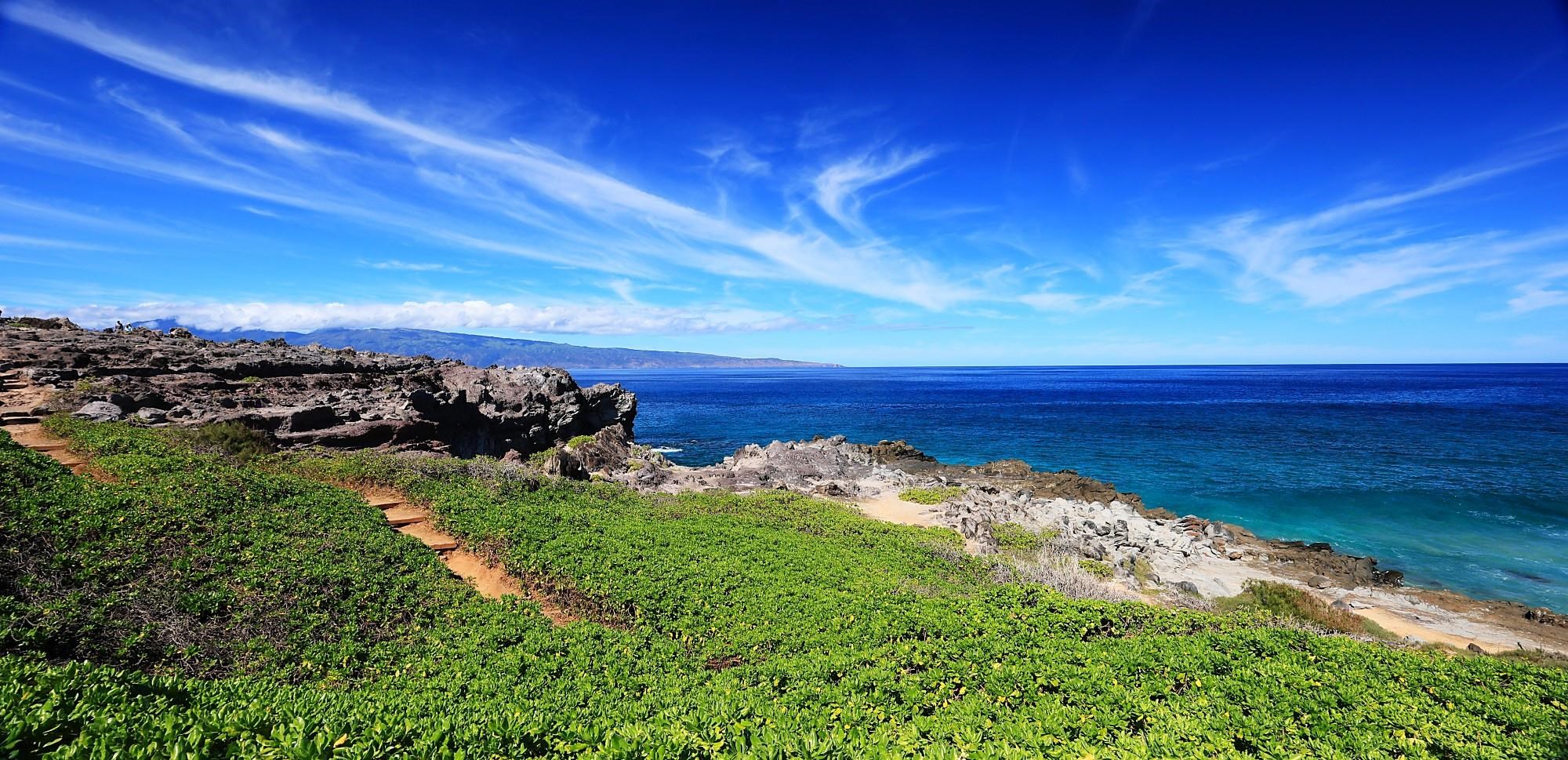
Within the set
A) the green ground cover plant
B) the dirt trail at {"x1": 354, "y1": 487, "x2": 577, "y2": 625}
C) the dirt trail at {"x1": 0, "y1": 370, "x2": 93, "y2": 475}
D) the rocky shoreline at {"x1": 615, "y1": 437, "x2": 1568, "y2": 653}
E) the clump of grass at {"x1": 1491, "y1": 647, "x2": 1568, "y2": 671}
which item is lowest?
the rocky shoreline at {"x1": 615, "y1": 437, "x2": 1568, "y2": 653}

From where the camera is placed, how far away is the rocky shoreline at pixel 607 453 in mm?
20203

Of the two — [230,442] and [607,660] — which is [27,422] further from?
[607,660]

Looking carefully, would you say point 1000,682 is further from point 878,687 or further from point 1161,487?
point 1161,487

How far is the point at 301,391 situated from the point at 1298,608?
42.9 m

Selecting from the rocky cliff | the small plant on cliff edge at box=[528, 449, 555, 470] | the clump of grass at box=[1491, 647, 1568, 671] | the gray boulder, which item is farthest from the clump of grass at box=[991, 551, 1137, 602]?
the gray boulder

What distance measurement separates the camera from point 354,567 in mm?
11578

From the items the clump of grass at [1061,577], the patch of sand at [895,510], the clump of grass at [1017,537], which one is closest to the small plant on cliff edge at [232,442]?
the clump of grass at [1061,577]

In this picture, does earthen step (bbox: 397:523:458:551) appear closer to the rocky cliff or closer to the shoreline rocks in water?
the shoreline rocks in water

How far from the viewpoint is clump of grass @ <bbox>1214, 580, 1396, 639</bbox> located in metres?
15.2

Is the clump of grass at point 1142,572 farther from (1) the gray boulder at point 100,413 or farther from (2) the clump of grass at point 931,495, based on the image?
(1) the gray boulder at point 100,413

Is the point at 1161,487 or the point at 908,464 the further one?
the point at 908,464

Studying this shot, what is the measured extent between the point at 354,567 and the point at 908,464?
38199 millimetres

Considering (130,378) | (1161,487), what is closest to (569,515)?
(130,378)

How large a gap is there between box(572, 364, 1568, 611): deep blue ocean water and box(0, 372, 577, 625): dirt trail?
3067cm
